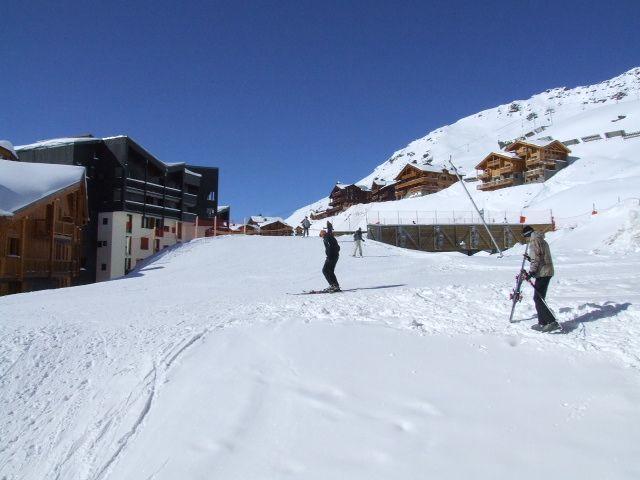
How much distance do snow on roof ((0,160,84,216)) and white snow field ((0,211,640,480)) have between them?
17.7 m

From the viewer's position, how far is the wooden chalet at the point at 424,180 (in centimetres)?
8025

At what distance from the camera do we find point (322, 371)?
212 inches

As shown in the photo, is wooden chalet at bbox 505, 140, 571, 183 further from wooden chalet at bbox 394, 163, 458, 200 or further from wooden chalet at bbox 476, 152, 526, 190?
wooden chalet at bbox 394, 163, 458, 200

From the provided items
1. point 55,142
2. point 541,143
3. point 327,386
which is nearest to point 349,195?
point 541,143

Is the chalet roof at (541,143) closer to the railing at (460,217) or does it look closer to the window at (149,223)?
the railing at (460,217)

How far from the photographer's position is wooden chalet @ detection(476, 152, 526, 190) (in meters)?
68.0

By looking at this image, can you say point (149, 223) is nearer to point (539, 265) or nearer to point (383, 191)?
point (539, 265)

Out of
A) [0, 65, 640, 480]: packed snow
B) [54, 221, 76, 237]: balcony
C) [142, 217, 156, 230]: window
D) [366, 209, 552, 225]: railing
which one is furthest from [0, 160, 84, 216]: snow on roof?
[366, 209, 552, 225]: railing

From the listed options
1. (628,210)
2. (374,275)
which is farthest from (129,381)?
(628,210)

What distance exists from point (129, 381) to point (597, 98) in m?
196

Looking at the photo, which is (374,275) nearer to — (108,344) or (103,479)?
(108,344)

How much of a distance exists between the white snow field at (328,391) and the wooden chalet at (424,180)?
73.3 m

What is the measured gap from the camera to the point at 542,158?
65250 mm

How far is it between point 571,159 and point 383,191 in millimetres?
34028
